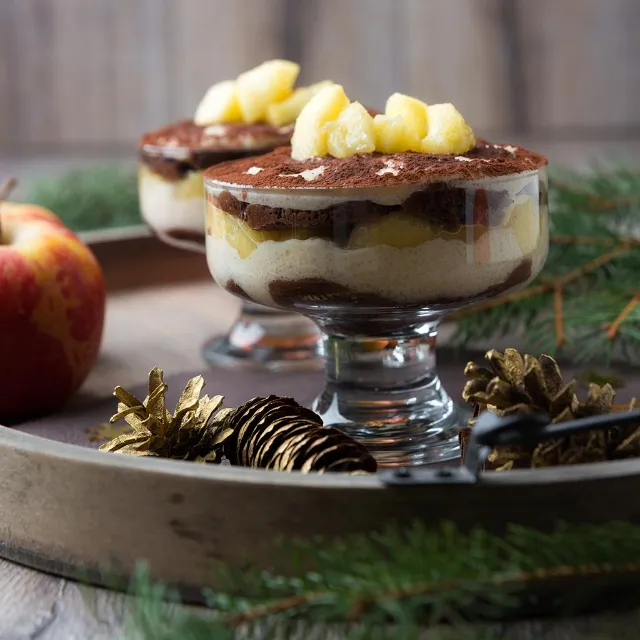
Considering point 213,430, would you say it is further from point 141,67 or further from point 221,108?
point 141,67

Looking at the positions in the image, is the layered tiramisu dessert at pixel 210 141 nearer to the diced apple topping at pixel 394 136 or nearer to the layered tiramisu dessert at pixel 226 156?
the layered tiramisu dessert at pixel 226 156

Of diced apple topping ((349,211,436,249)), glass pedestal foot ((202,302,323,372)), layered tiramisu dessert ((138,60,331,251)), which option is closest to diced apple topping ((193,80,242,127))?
layered tiramisu dessert ((138,60,331,251))

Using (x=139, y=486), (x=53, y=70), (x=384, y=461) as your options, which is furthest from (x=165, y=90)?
(x=139, y=486)

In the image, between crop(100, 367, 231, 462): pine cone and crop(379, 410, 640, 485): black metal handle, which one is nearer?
crop(379, 410, 640, 485): black metal handle

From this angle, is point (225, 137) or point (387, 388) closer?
point (387, 388)

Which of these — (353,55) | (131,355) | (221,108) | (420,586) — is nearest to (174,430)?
(420,586)

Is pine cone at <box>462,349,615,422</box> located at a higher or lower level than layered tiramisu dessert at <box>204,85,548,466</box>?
lower

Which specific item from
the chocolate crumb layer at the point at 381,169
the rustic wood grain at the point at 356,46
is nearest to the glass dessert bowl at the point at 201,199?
the chocolate crumb layer at the point at 381,169

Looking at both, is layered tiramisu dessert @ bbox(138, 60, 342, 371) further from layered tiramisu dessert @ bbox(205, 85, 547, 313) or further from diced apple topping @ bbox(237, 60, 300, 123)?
layered tiramisu dessert @ bbox(205, 85, 547, 313)
